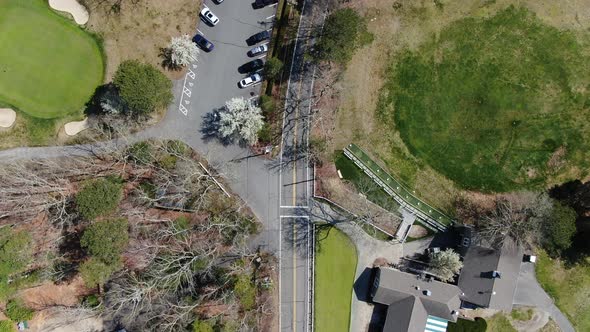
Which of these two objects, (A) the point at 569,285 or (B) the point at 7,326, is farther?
(A) the point at 569,285

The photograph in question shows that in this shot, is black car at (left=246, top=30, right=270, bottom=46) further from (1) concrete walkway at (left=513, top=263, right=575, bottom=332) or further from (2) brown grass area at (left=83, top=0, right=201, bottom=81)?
(1) concrete walkway at (left=513, top=263, right=575, bottom=332)

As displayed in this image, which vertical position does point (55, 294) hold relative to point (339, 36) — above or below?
below

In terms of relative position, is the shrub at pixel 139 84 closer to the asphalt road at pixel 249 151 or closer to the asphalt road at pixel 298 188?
the asphalt road at pixel 249 151

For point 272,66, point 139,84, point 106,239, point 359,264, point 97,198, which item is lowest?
point 106,239

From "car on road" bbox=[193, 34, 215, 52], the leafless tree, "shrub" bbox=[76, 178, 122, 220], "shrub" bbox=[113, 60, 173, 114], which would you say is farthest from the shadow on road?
"car on road" bbox=[193, 34, 215, 52]

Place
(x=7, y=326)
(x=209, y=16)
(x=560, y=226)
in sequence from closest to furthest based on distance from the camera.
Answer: (x=560, y=226) → (x=7, y=326) → (x=209, y=16)

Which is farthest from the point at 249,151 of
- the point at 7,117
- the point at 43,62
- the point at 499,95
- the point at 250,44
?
the point at 499,95

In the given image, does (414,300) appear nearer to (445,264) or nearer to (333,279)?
(445,264)

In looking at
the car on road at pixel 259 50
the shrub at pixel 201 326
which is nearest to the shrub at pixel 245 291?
the shrub at pixel 201 326
